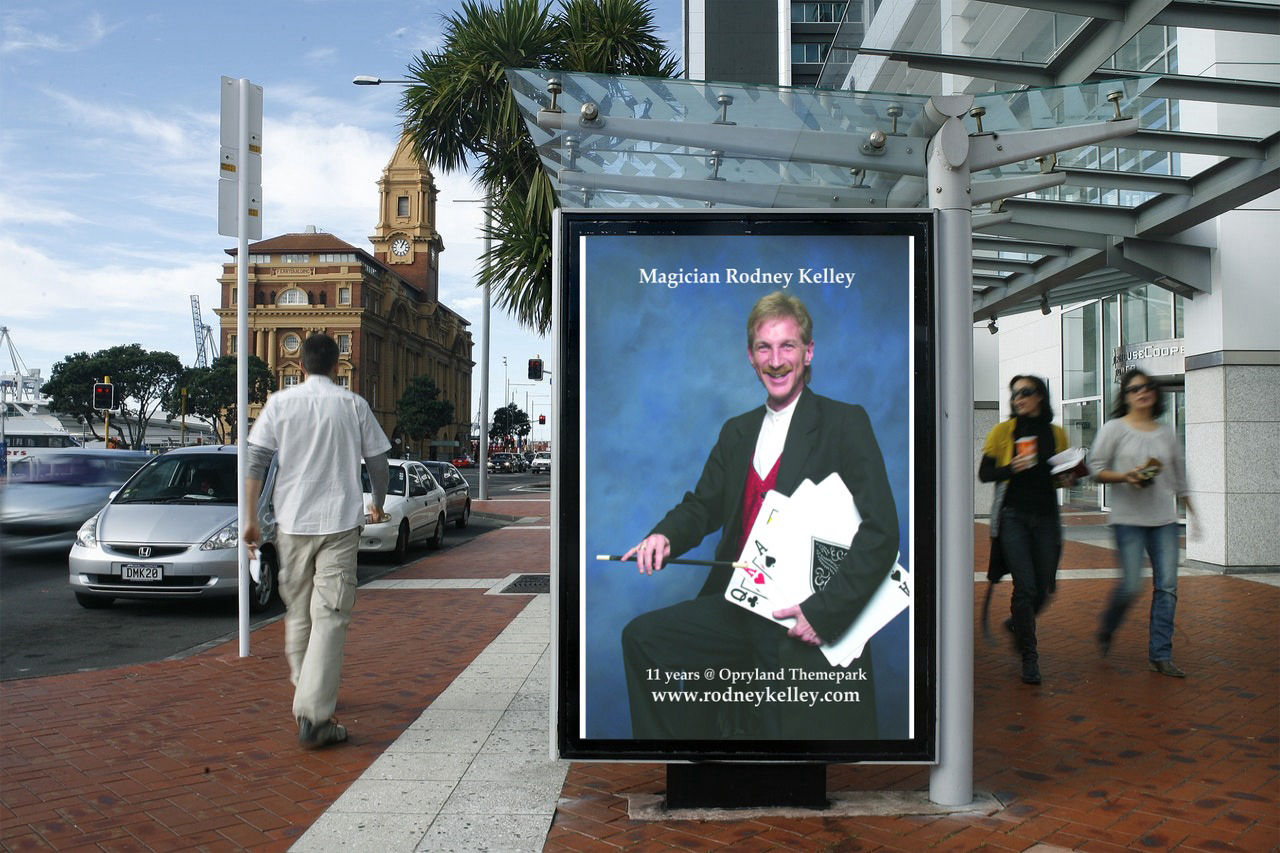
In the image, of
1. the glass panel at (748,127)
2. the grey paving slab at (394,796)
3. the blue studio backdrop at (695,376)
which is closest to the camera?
the blue studio backdrop at (695,376)

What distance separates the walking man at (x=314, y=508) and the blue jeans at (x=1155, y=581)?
173 inches

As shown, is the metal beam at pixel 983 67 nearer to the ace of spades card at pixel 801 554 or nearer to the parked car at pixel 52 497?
the ace of spades card at pixel 801 554

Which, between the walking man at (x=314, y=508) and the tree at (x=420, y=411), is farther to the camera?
the tree at (x=420, y=411)

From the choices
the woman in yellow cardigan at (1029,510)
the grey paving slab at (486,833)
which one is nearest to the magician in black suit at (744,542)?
the grey paving slab at (486,833)

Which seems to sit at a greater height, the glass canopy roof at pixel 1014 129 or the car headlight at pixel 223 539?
the glass canopy roof at pixel 1014 129

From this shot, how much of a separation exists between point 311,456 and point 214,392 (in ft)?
236

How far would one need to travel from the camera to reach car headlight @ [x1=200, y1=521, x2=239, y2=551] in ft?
28.4

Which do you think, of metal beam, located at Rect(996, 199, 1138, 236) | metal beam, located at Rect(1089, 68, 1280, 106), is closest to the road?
metal beam, located at Rect(996, 199, 1138, 236)

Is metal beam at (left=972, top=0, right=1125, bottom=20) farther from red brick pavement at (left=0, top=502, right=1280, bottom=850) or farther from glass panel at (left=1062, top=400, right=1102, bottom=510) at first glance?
glass panel at (left=1062, top=400, right=1102, bottom=510)

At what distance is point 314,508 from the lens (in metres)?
4.80

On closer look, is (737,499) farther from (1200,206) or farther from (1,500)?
(1,500)

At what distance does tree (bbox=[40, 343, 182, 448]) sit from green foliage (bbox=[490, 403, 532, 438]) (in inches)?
1760

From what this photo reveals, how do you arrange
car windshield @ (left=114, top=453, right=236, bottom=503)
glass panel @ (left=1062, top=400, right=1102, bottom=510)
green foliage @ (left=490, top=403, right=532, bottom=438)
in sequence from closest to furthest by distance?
1. car windshield @ (left=114, top=453, right=236, bottom=503)
2. glass panel @ (left=1062, top=400, right=1102, bottom=510)
3. green foliage @ (left=490, top=403, right=532, bottom=438)

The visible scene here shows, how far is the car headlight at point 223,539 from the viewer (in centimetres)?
866
